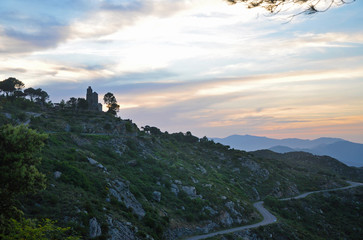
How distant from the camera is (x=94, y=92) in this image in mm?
100062

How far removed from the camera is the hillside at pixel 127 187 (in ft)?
78.3

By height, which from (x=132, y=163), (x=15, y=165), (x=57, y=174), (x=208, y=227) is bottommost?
(x=208, y=227)

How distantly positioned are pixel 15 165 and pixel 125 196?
2059cm

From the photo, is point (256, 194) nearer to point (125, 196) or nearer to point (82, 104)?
point (125, 196)

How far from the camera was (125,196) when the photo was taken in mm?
33188

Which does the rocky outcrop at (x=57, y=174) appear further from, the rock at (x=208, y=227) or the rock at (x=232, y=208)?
the rock at (x=232, y=208)

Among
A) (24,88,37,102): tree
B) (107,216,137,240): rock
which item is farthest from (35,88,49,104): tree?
(107,216,137,240): rock

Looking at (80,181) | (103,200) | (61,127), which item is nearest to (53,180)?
(80,181)

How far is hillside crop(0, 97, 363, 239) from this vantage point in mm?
23875

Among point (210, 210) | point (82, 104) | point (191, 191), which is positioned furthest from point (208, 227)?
point (82, 104)

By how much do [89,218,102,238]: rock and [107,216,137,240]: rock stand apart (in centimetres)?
122

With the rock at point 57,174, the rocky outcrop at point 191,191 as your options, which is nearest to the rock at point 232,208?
the rocky outcrop at point 191,191

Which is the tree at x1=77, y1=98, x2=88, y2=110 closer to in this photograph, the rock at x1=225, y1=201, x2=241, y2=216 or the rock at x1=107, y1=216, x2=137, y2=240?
the rock at x1=225, y1=201, x2=241, y2=216

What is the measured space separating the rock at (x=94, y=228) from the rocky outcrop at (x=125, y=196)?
329 inches
